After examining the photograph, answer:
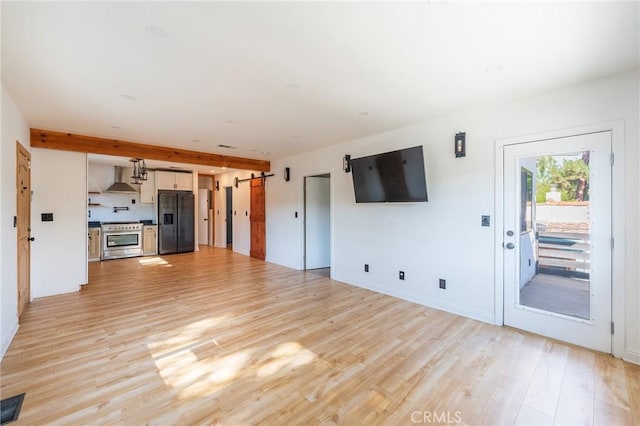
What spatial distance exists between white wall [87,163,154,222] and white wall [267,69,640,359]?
5.94 metres

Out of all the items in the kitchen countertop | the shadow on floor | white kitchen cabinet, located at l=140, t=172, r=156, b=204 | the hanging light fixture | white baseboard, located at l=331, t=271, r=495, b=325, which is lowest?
white baseboard, located at l=331, t=271, r=495, b=325

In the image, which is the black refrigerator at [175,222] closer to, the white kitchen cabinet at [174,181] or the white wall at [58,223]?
the white kitchen cabinet at [174,181]

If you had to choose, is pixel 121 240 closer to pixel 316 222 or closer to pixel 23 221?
pixel 23 221

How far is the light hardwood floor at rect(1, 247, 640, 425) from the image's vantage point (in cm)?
177

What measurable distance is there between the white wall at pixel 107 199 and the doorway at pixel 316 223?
5144 mm

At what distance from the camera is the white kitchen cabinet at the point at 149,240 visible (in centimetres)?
755

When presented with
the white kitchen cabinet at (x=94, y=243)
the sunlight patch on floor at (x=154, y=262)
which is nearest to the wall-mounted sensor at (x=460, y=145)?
the sunlight patch on floor at (x=154, y=262)

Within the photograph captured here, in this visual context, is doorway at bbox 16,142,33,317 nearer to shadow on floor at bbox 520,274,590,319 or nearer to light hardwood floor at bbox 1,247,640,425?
light hardwood floor at bbox 1,247,640,425

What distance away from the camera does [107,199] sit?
753cm

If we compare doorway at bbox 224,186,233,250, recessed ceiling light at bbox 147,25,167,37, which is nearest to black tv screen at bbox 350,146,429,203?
recessed ceiling light at bbox 147,25,167,37

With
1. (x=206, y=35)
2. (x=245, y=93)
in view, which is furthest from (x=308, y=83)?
(x=206, y=35)

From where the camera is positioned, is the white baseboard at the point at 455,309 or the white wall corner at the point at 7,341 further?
the white baseboard at the point at 455,309

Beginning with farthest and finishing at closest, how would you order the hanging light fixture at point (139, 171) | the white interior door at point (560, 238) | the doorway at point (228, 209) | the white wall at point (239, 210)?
the doorway at point (228, 209) → the white wall at point (239, 210) → the hanging light fixture at point (139, 171) → the white interior door at point (560, 238)

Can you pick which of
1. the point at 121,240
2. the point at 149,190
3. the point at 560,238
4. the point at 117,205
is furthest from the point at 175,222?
the point at 560,238
